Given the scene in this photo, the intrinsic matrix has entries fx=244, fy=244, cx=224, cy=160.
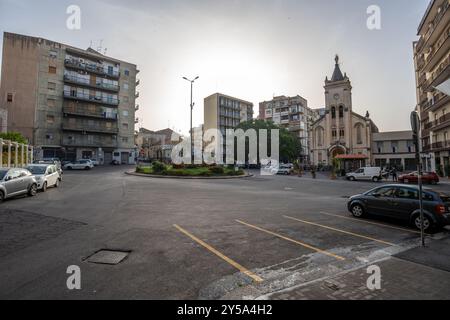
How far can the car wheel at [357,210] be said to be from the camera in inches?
359

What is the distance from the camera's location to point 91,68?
52.4 metres

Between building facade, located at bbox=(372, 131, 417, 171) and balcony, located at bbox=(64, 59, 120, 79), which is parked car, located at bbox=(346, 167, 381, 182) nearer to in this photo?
building facade, located at bbox=(372, 131, 417, 171)

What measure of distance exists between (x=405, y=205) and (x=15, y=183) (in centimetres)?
1607

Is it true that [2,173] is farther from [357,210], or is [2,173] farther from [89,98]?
[89,98]

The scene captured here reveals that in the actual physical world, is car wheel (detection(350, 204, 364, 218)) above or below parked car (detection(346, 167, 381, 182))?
below

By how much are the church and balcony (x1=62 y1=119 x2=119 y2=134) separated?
1799 inches

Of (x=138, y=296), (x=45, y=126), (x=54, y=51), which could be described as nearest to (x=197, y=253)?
(x=138, y=296)

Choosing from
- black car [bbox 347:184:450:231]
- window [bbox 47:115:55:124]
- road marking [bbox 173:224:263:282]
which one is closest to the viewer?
road marking [bbox 173:224:263:282]

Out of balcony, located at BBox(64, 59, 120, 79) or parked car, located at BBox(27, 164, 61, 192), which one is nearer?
parked car, located at BBox(27, 164, 61, 192)

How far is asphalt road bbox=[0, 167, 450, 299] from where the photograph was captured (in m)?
3.80

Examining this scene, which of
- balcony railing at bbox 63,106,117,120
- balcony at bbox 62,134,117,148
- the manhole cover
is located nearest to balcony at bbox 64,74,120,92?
balcony railing at bbox 63,106,117,120

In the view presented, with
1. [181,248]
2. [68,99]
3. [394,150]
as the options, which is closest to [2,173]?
[181,248]

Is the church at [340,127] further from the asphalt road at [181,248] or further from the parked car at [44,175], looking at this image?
the parked car at [44,175]
